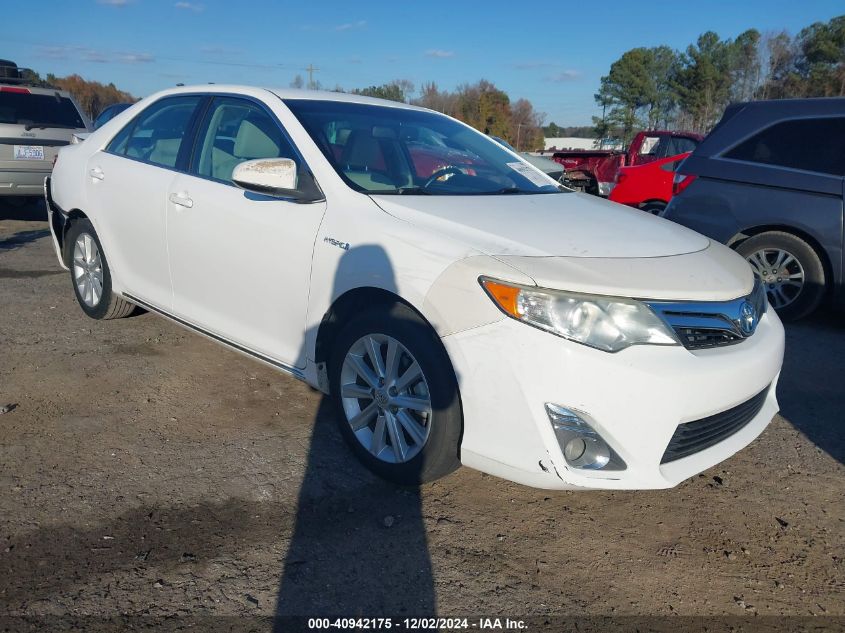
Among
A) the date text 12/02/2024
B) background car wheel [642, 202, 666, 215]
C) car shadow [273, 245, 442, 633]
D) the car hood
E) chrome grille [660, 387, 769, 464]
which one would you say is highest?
the car hood

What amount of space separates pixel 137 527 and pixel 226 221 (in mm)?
1558

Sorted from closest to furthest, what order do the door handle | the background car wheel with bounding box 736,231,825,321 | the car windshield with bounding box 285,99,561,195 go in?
the car windshield with bounding box 285,99,561,195
the door handle
the background car wheel with bounding box 736,231,825,321

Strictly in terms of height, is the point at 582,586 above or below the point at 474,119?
below

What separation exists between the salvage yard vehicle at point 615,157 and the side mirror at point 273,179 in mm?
7861

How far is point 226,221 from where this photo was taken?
11.1ft

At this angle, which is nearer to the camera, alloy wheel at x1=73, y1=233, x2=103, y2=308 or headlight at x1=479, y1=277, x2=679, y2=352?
headlight at x1=479, y1=277, x2=679, y2=352

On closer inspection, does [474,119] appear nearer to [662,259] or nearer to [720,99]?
[720,99]

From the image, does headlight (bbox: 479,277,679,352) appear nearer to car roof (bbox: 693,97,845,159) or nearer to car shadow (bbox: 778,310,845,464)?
car shadow (bbox: 778,310,845,464)

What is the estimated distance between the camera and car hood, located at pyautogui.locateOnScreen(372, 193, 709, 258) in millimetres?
2578

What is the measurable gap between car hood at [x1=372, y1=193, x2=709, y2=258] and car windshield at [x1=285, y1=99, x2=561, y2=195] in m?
0.22

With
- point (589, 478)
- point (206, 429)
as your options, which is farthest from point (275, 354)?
point (589, 478)

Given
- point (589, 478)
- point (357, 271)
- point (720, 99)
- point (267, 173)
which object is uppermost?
point (720, 99)

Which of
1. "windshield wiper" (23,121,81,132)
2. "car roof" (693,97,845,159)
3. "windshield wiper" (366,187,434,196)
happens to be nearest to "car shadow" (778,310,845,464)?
"car roof" (693,97,845,159)

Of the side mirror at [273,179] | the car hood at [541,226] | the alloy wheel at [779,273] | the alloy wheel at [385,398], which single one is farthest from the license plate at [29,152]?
the alloy wheel at [779,273]
